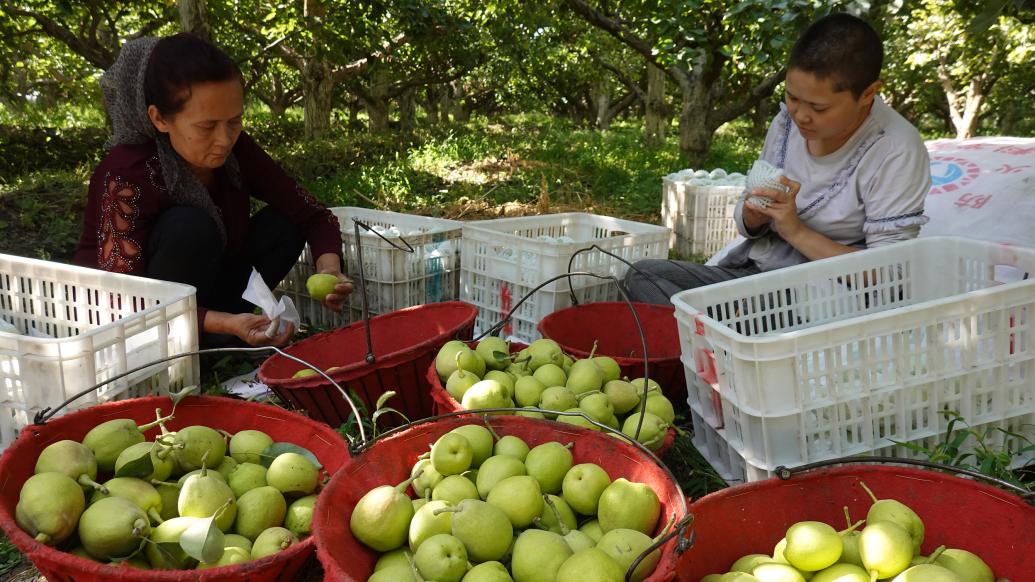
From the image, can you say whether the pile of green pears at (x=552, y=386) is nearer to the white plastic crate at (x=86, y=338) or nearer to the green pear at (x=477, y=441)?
the green pear at (x=477, y=441)

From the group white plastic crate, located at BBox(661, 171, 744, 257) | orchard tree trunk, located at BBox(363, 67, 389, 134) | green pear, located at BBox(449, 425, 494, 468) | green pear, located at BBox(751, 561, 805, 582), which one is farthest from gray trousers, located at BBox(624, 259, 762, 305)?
orchard tree trunk, located at BBox(363, 67, 389, 134)

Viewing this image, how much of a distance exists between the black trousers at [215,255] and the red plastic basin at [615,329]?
1454 millimetres

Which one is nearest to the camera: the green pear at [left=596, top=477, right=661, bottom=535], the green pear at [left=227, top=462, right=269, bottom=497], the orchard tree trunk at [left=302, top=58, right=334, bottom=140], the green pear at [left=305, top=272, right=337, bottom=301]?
the green pear at [left=596, top=477, right=661, bottom=535]

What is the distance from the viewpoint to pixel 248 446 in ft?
6.37

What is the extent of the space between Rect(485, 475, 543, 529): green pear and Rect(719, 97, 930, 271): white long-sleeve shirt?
188cm

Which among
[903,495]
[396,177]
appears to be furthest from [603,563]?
[396,177]

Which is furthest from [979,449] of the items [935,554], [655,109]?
[655,109]

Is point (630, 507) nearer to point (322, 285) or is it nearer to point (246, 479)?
point (246, 479)

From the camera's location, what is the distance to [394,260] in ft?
11.4

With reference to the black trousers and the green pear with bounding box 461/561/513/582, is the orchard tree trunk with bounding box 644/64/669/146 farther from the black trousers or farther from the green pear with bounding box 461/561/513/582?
the green pear with bounding box 461/561/513/582

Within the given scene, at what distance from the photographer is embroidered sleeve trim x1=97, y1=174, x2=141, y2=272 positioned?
2.83m

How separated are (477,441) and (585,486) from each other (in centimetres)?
30

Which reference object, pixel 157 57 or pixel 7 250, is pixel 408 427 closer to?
pixel 157 57

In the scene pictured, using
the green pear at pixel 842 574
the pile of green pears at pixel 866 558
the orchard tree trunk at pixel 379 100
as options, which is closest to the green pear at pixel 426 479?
the pile of green pears at pixel 866 558
